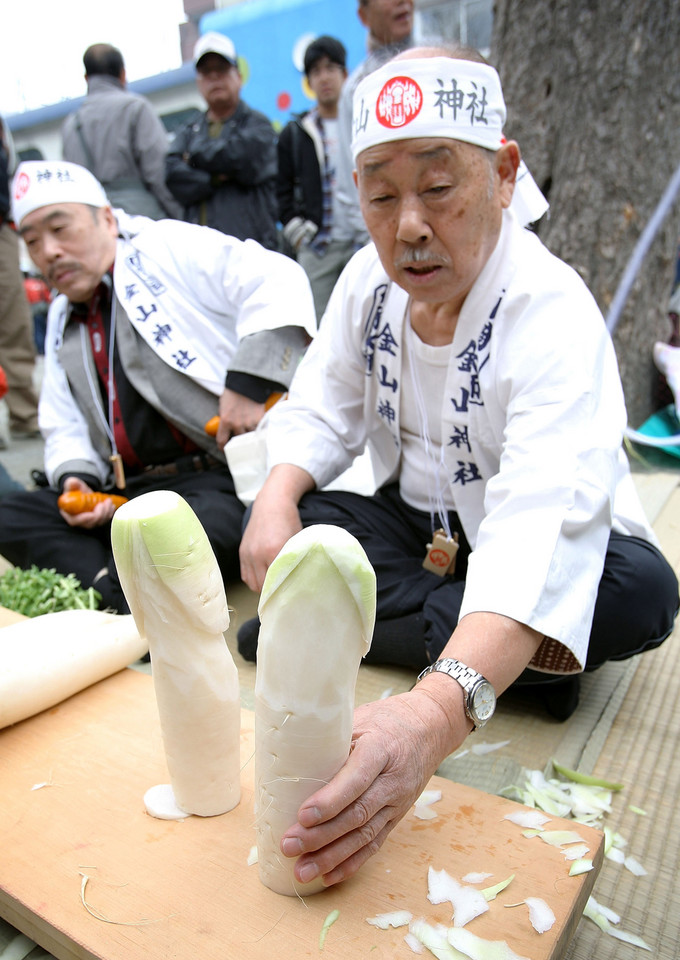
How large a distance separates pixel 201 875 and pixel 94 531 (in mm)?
1587

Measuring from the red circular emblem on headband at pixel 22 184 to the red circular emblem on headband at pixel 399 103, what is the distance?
144 centimetres

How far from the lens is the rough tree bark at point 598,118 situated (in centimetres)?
309

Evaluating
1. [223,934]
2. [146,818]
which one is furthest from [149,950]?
[146,818]

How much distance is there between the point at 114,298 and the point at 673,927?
2.28m

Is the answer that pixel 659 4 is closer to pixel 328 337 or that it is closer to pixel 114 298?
pixel 328 337

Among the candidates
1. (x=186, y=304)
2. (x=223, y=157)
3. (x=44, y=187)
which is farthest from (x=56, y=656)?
(x=223, y=157)

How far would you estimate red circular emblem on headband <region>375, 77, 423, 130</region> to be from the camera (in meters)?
1.33

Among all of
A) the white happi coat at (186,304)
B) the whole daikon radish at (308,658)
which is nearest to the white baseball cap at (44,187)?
the white happi coat at (186,304)

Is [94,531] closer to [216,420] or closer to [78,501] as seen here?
[78,501]

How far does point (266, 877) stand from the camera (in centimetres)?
100

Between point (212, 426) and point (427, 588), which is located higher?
point (212, 426)

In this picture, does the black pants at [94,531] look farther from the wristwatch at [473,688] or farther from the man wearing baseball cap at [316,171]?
the man wearing baseball cap at [316,171]

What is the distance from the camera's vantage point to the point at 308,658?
0.85m

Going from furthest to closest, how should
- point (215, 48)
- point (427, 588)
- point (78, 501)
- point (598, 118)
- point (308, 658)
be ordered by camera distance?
point (215, 48), point (598, 118), point (78, 501), point (427, 588), point (308, 658)
